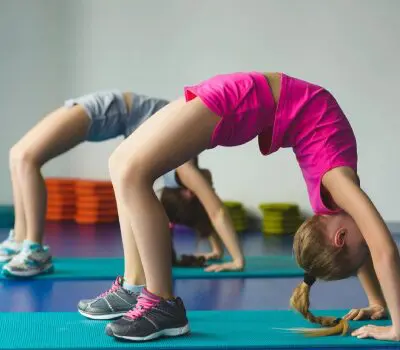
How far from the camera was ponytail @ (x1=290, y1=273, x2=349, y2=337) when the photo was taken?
249 centimetres

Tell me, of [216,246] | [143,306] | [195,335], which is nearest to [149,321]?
[143,306]

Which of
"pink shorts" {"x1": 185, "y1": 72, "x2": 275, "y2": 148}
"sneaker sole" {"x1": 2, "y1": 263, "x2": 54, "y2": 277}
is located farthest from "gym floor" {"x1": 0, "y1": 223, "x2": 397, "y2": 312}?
"pink shorts" {"x1": 185, "y1": 72, "x2": 275, "y2": 148}

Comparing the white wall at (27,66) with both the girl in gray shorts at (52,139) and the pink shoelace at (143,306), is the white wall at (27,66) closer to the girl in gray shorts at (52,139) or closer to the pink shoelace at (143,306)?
the girl in gray shorts at (52,139)

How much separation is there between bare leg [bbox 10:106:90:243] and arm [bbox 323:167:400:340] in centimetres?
162

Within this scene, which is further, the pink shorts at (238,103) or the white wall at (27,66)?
the white wall at (27,66)

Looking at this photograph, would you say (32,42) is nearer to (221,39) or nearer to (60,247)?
(221,39)

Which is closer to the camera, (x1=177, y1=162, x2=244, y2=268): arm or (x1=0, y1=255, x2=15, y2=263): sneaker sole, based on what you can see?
(x1=177, y1=162, x2=244, y2=268): arm

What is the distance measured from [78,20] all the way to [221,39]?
56.0 inches

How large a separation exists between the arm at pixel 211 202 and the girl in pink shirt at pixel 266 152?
3.85 ft

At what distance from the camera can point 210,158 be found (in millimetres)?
6500

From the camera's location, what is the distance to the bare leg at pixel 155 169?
92.0 inches

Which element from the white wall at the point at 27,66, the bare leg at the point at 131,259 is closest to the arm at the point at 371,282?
the bare leg at the point at 131,259

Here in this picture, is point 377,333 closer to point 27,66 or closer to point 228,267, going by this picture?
point 228,267

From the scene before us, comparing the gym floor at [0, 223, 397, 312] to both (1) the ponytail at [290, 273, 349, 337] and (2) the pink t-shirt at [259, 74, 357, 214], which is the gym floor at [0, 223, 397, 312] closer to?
(1) the ponytail at [290, 273, 349, 337]
